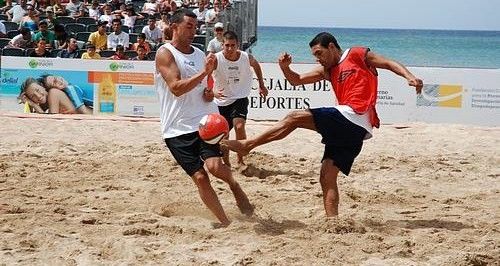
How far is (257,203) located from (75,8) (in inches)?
526

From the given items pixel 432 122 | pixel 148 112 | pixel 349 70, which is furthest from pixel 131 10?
pixel 349 70

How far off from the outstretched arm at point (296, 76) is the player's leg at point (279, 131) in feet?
2.30

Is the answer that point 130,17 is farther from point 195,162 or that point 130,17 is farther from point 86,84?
point 195,162

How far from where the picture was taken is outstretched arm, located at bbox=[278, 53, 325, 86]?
7.70 metres

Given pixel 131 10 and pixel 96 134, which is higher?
pixel 131 10

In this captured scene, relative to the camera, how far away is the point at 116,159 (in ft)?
37.1

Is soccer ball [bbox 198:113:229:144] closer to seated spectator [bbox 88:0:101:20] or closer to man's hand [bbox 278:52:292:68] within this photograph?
man's hand [bbox 278:52:292:68]

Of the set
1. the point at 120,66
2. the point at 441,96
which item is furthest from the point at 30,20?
the point at 441,96

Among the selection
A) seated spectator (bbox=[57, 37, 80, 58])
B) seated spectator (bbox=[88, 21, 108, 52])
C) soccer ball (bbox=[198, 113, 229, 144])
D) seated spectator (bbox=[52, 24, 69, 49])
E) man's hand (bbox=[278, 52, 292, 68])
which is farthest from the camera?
seated spectator (bbox=[52, 24, 69, 49])

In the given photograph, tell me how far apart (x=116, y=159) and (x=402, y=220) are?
473 cm

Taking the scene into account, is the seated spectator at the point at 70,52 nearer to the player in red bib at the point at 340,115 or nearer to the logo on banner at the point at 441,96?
the logo on banner at the point at 441,96

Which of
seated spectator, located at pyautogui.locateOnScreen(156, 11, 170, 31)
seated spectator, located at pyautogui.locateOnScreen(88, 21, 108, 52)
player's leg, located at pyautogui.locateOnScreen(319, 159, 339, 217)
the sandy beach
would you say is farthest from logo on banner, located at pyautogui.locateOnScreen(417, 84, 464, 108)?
player's leg, located at pyautogui.locateOnScreen(319, 159, 339, 217)

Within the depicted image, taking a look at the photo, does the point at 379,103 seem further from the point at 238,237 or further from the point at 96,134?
the point at 238,237

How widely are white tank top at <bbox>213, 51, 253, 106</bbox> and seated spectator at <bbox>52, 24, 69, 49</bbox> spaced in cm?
813
